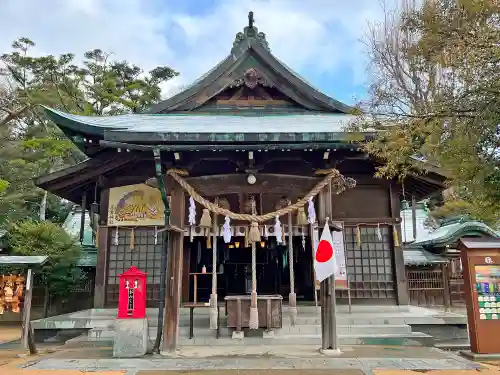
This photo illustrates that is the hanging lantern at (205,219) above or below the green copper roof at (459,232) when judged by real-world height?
below

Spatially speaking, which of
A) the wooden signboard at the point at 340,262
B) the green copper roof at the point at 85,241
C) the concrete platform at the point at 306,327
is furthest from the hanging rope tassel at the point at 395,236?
the green copper roof at the point at 85,241

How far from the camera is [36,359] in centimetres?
773

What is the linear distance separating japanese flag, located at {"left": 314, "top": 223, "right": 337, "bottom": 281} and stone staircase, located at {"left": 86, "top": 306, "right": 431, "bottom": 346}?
157 cm

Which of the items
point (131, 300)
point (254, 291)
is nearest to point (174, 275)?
point (131, 300)

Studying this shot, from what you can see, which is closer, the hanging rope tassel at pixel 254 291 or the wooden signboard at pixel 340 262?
the hanging rope tassel at pixel 254 291

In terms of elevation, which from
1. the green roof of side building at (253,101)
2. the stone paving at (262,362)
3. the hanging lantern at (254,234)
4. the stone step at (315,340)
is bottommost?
the stone paving at (262,362)

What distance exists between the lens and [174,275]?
26.3ft

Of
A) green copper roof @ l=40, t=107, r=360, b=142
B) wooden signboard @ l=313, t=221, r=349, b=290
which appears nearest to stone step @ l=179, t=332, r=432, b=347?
wooden signboard @ l=313, t=221, r=349, b=290

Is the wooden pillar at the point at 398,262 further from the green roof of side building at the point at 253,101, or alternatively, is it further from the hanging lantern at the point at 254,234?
the hanging lantern at the point at 254,234

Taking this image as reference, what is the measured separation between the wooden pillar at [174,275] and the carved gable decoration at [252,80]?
5.07 m

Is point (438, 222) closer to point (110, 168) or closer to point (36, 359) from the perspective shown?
point (110, 168)

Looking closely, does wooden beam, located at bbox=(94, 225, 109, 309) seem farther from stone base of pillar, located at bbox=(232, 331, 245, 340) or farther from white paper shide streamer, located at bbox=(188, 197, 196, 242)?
stone base of pillar, located at bbox=(232, 331, 245, 340)

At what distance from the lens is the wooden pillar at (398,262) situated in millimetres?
10884

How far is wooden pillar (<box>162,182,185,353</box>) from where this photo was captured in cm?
786
